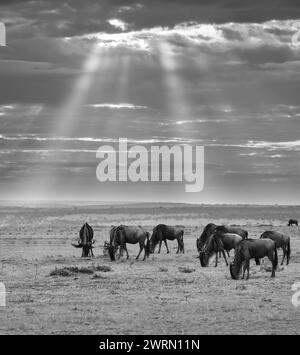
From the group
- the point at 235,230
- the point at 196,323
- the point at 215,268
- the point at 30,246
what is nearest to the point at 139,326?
the point at 196,323

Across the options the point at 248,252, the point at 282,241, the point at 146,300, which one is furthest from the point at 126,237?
the point at 146,300

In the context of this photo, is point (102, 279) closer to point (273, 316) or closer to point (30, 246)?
point (273, 316)

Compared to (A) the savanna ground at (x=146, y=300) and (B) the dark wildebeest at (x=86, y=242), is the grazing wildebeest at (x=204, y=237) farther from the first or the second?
(B) the dark wildebeest at (x=86, y=242)

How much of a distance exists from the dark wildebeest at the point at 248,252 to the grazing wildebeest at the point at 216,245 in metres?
4.07

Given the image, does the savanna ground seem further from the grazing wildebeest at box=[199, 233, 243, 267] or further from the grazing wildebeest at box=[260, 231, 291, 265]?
the grazing wildebeest at box=[260, 231, 291, 265]

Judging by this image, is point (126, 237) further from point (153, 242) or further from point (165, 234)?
point (165, 234)

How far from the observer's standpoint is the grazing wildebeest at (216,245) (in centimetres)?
2958

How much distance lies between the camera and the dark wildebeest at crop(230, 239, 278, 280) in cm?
2461

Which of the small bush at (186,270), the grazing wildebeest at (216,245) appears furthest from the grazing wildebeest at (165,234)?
the small bush at (186,270)

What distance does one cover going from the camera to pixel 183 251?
37438 millimetres

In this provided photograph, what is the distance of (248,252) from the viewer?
2466cm

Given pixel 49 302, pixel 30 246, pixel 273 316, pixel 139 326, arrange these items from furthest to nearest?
pixel 30 246
pixel 49 302
pixel 273 316
pixel 139 326

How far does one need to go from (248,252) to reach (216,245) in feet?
16.4
